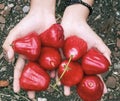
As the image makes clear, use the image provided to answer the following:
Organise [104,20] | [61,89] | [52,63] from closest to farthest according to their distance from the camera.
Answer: [52,63], [61,89], [104,20]

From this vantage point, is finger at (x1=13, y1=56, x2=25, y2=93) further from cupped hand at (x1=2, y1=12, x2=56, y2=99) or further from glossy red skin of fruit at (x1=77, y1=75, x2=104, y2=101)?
glossy red skin of fruit at (x1=77, y1=75, x2=104, y2=101)

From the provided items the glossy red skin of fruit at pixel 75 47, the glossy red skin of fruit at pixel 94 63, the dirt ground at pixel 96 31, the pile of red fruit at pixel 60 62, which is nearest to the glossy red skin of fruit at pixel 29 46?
the pile of red fruit at pixel 60 62

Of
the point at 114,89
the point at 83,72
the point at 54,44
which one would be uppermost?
the point at 54,44

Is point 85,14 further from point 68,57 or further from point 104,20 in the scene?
point 104,20

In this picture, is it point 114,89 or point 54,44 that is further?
point 114,89

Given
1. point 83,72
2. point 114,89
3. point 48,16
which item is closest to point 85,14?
point 48,16

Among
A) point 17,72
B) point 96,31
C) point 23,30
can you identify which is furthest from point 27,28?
point 96,31

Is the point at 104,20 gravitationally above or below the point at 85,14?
below

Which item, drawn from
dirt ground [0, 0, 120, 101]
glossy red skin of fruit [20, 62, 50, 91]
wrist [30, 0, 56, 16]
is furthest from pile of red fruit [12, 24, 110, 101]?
dirt ground [0, 0, 120, 101]
